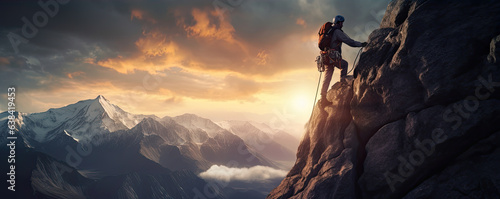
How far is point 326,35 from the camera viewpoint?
19078 mm

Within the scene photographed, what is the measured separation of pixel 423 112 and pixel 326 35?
376 inches

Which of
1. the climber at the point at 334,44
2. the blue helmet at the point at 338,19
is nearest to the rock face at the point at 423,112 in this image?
the climber at the point at 334,44

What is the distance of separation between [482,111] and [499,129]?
43.5 inches

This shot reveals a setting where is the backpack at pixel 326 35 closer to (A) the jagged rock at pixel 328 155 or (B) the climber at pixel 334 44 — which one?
(B) the climber at pixel 334 44

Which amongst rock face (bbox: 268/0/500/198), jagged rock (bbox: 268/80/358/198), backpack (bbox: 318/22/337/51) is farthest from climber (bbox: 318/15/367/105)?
rock face (bbox: 268/0/500/198)

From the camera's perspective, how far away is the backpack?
19000 mm

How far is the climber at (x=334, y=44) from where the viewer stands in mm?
18094

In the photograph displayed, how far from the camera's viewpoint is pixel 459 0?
1260 cm

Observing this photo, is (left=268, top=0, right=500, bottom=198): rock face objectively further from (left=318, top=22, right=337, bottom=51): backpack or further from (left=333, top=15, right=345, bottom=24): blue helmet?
(left=318, top=22, right=337, bottom=51): backpack

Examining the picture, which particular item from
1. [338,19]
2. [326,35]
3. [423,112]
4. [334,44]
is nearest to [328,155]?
[423,112]

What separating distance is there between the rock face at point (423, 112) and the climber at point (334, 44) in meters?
2.09

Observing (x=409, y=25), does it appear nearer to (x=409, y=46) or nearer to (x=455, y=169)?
(x=409, y=46)

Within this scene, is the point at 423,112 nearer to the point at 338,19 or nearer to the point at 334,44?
the point at 334,44

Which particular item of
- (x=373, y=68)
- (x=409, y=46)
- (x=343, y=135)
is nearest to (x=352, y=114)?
(x=343, y=135)
